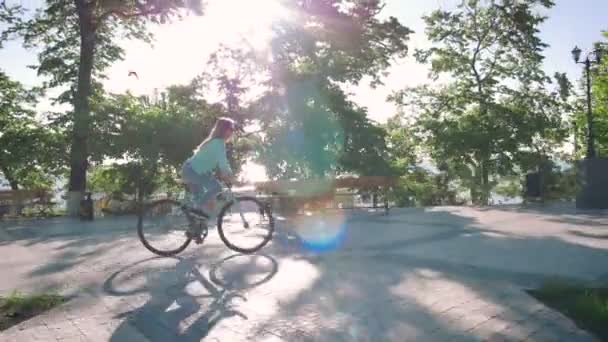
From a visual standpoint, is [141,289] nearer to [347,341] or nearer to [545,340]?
[347,341]

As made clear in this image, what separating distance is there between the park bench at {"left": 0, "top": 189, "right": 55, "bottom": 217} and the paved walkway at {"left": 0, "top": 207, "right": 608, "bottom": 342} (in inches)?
435

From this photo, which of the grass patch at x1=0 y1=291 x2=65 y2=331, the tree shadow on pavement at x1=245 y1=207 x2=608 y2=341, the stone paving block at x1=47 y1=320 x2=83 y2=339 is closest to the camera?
the tree shadow on pavement at x1=245 y1=207 x2=608 y2=341

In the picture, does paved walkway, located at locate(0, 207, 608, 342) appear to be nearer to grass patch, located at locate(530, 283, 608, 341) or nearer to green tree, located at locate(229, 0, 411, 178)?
grass patch, located at locate(530, 283, 608, 341)

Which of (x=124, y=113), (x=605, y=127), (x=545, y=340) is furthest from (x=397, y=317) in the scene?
(x=605, y=127)

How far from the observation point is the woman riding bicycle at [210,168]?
6520 mm

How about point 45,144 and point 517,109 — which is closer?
point 45,144

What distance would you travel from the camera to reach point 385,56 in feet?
85.4

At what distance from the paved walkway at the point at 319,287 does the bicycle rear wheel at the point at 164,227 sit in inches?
8.8

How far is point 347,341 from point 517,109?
3047cm

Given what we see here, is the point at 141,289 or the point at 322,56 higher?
the point at 322,56

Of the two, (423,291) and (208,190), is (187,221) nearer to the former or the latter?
(208,190)

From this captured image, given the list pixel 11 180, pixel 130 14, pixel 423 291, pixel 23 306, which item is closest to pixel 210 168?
pixel 23 306

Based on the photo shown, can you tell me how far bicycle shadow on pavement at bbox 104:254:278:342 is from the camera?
11.7 feet

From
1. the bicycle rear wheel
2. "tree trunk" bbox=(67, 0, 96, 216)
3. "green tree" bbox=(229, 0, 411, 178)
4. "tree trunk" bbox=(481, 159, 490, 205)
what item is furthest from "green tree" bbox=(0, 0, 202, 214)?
"tree trunk" bbox=(481, 159, 490, 205)
